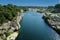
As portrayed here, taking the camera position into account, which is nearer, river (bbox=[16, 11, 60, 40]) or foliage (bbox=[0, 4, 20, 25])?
river (bbox=[16, 11, 60, 40])

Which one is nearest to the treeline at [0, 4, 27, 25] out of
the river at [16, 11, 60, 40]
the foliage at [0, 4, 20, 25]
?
the foliage at [0, 4, 20, 25]

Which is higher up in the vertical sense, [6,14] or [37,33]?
[6,14]

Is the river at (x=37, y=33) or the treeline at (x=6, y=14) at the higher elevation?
the treeline at (x=6, y=14)

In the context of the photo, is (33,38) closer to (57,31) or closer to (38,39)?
(38,39)

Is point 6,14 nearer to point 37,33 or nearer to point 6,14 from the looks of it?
point 6,14

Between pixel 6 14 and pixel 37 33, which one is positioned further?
pixel 6 14

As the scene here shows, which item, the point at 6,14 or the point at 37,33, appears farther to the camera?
the point at 6,14

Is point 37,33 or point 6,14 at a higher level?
point 6,14

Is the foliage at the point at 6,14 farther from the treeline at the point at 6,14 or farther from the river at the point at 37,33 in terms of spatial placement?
the river at the point at 37,33

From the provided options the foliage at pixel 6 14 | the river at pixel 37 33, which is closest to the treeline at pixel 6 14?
the foliage at pixel 6 14

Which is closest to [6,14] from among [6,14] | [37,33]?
[6,14]

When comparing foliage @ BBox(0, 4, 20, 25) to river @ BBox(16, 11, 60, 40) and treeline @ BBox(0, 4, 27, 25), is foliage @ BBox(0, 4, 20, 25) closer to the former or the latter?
treeline @ BBox(0, 4, 27, 25)
